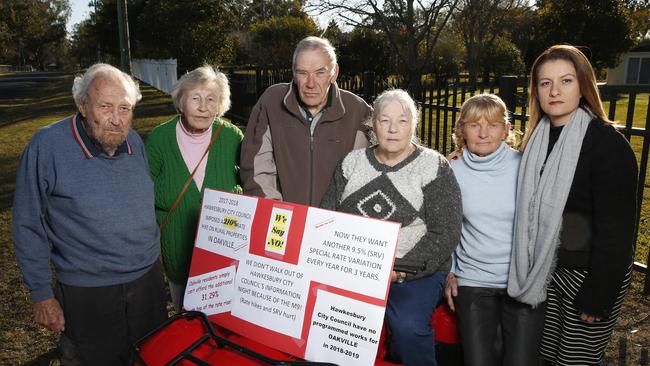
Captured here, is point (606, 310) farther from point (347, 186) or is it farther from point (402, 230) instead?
point (347, 186)

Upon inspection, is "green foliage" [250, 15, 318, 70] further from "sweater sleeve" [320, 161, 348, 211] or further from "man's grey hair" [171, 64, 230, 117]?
"sweater sleeve" [320, 161, 348, 211]

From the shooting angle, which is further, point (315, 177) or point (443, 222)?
point (315, 177)

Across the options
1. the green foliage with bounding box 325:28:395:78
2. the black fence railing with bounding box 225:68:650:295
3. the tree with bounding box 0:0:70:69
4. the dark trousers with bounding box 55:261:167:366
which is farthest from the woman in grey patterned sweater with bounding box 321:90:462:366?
the tree with bounding box 0:0:70:69

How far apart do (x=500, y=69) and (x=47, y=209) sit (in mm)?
21459

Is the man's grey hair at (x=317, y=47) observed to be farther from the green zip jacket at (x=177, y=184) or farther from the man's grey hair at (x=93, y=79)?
the man's grey hair at (x=93, y=79)

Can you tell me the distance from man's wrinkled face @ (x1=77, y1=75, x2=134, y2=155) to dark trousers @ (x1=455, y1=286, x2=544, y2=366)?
74.0 inches

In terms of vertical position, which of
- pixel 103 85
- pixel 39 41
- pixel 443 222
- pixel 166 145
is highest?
pixel 39 41

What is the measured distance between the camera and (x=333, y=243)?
1.76m

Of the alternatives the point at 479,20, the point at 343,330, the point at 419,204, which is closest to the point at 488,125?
the point at 419,204

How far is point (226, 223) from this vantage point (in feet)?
6.72

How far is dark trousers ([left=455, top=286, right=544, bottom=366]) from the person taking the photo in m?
2.26

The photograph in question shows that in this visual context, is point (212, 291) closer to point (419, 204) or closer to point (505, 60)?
point (419, 204)

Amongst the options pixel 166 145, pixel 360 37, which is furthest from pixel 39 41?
pixel 166 145

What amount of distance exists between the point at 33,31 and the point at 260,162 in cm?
9673
